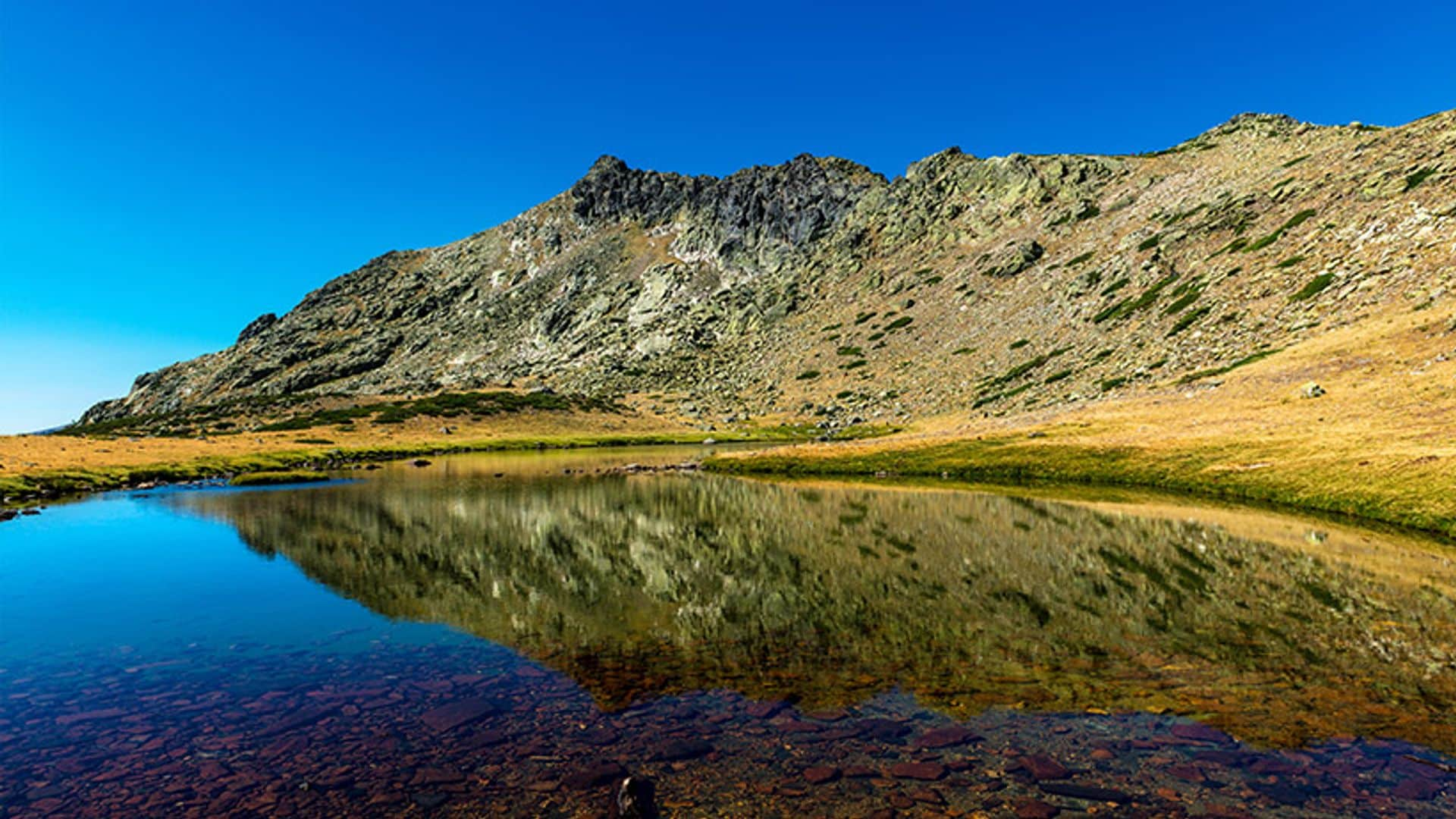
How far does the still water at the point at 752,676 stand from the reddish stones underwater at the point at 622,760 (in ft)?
0.20

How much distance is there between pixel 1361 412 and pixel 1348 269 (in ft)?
157

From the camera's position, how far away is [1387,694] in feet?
43.5

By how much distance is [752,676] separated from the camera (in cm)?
1567

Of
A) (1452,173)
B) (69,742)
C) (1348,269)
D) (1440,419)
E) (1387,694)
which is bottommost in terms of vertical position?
(1387,694)

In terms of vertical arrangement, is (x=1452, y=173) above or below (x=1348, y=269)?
above

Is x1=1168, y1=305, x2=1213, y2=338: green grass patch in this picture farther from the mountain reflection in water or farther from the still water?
the still water

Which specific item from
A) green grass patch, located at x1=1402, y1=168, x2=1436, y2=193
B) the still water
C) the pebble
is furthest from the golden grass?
green grass patch, located at x1=1402, y1=168, x2=1436, y2=193

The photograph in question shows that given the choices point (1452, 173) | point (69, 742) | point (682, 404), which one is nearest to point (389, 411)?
point (682, 404)

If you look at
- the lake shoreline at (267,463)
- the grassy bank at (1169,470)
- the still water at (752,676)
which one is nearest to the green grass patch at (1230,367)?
the grassy bank at (1169,470)

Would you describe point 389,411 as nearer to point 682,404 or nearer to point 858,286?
point 682,404

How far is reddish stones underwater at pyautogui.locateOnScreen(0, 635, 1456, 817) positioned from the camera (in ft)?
33.2

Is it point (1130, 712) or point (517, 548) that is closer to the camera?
point (1130, 712)

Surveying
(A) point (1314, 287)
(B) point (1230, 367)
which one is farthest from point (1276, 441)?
(A) point (1314, 287)

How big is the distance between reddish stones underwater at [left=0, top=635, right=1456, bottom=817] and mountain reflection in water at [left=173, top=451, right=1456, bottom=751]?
103cm
